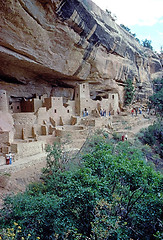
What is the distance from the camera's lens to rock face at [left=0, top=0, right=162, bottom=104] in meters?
9.16

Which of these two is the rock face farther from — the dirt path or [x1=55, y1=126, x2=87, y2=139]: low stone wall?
the dirt path

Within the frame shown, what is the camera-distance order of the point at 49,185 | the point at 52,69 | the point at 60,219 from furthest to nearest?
the point at 52,69 < the point at 49,185 < the point at 60,219

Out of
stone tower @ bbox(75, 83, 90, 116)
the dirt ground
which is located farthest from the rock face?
the dirt ground

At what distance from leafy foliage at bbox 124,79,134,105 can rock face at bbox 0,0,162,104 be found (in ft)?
1.71

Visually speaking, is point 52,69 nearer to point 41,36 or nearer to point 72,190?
point 41,36

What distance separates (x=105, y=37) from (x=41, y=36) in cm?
613

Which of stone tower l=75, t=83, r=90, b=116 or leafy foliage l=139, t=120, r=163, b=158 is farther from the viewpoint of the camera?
stone tower l=75, t=83, r=90, b=116

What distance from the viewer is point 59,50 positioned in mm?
11789

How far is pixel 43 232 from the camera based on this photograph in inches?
180

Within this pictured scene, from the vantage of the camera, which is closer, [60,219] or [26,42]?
[60,219]

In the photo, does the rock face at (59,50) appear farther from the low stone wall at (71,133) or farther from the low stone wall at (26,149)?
the low stone wall at (26,149)

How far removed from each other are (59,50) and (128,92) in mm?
9844

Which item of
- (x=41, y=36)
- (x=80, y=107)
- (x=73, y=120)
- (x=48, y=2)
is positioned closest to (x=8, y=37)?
(x=41, y=36)

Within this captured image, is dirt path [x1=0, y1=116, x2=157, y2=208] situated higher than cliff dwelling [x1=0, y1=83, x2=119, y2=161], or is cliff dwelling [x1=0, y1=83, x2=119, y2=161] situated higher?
cliff dwelling [x1=0, y1=83, x2=119, y2=161]
